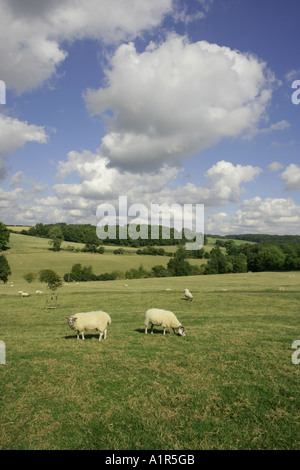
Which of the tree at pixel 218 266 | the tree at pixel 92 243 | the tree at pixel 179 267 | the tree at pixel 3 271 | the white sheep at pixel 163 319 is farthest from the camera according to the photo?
the tree at pixel 92 243

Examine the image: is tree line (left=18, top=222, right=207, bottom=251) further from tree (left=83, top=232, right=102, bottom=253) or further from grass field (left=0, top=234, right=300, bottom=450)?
grass field (left=0, top=234, right=300, bottom=450)

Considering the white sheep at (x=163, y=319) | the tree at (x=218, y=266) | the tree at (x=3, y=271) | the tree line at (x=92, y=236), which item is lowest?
the tree at (x=218, y=266)

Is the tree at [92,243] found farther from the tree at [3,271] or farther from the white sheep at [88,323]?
the white sheep at [88,323]

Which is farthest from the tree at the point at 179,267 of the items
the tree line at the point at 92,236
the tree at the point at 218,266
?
the tree line at the point at 92,236

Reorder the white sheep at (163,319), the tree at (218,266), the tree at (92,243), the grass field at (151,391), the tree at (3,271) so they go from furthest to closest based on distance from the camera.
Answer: the tree at (92,243) → the tree at (218,266) → the tree at (3,271) → the white sheep at (163,319) → the grass field at (151,391)

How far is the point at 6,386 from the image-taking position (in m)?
9.63

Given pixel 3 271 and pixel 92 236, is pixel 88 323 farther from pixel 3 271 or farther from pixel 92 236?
pixel 92 236

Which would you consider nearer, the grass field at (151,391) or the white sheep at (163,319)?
the grass field at (151,391)

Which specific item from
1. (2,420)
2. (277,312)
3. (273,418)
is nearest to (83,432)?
(2,420)

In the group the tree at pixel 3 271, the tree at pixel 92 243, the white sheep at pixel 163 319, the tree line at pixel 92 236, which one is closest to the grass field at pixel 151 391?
the white sheep at pixel 163 319

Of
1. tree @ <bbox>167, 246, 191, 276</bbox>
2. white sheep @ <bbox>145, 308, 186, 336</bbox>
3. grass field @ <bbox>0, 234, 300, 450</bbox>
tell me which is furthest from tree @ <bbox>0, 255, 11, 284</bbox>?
white sheep @ <bbox>145, 308, 186, 336</bbox>

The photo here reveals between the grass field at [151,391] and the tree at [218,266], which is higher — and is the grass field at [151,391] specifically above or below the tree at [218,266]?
above
